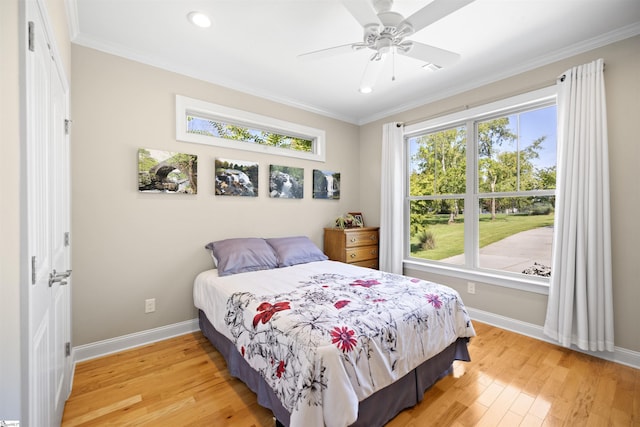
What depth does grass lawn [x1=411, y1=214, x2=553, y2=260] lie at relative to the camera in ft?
9.34

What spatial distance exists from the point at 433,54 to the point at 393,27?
1.31ft

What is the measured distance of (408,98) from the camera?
353cm

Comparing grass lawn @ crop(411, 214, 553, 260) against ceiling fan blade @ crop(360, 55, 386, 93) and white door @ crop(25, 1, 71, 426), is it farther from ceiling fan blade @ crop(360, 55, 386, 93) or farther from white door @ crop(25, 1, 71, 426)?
white door @ crop(25, 1, 71, 426)

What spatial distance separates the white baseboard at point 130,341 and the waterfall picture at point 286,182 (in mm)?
1691

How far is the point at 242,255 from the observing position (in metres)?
2.72

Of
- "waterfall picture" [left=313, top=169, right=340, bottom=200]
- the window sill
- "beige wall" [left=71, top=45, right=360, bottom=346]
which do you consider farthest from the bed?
"waterfall picture" [left=313, top=169, right=340, bottom=200]

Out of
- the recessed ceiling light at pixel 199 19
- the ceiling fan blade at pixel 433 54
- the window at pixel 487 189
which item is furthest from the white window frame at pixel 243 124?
the ceiling fan blade at pixel 433 54

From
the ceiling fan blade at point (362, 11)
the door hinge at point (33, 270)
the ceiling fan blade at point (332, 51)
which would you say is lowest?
the door hinge at point (33, 270)

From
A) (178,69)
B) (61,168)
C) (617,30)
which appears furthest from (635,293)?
(178,69)

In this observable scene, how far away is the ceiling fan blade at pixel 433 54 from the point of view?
1.83 metres

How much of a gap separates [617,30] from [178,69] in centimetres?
A: 383

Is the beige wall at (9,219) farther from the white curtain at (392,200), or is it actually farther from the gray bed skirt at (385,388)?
the white curtain at (392,200)

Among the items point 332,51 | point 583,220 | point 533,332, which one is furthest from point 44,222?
point 533,332

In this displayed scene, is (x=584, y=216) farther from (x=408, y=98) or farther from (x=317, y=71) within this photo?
(x=317, y=71)
